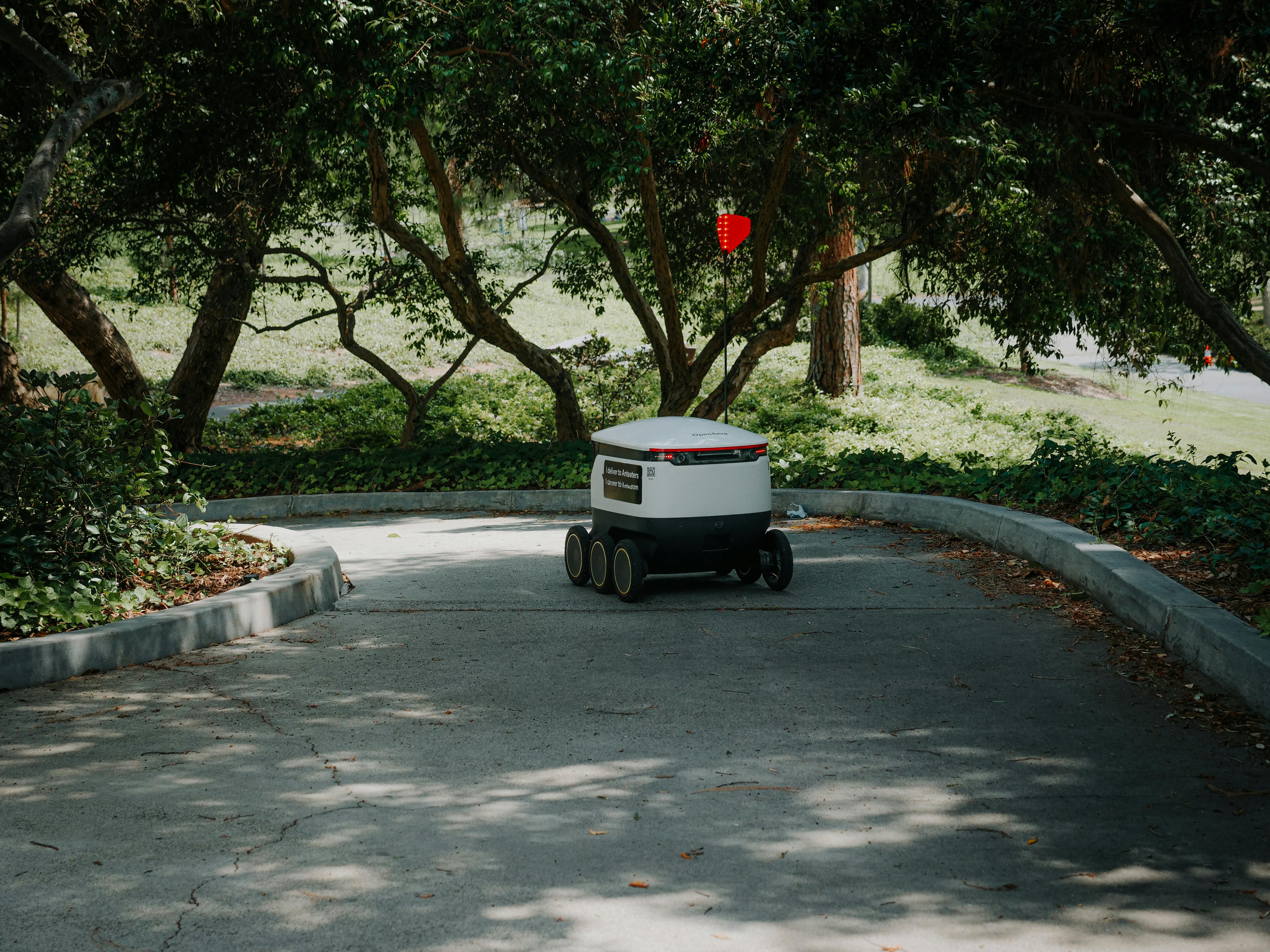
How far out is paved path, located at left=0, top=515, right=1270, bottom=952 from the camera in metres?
3.03

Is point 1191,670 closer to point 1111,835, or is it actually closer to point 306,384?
point 1111,835

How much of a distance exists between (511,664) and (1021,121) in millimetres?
7109

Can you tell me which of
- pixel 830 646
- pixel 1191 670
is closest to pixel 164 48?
pixel 830 646

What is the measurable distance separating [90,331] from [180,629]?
399 inches

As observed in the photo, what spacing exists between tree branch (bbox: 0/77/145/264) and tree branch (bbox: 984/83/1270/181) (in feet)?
21.9

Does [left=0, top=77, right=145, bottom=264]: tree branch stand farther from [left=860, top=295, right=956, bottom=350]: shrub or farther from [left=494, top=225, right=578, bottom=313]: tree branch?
[left=860, top=295, right=956, bottom=350]: shrub

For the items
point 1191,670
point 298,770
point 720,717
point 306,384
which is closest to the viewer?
point 298,770

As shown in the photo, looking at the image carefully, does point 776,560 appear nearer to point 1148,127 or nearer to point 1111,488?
point 1111,488

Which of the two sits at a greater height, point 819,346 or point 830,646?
point 819,346

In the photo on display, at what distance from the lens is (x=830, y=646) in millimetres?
6051

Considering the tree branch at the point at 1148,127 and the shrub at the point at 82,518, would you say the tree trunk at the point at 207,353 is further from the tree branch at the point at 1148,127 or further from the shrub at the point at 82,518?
the tree branch at the point at 1148,127

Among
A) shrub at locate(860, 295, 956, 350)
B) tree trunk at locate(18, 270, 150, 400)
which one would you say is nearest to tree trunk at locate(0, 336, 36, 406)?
tree trunk at locate(18, 270, 150, 400)

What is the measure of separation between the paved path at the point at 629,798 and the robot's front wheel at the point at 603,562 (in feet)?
3.35

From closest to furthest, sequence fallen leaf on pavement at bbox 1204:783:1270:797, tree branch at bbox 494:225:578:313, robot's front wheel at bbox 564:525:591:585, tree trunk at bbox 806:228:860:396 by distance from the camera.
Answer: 1. fallen leaf on pavement at bbox 1204:783:1270:797
2. robot's front wheel at bbox 564:525:591:585
3. tree branch at bbox 494:225:578:313
4. tree trunk at bbox 806:228:860:396
